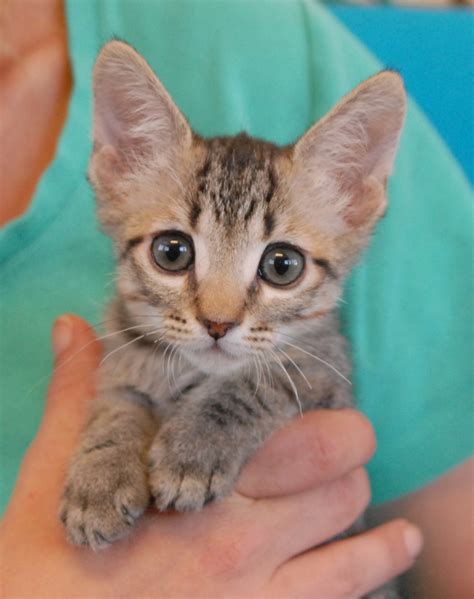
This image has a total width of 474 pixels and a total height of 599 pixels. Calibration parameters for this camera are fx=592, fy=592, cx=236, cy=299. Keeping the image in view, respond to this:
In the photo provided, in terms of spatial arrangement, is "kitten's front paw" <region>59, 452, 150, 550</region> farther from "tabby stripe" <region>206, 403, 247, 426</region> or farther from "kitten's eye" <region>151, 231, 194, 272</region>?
"kitten's eye" <region>151, 231, 194, 272</region>

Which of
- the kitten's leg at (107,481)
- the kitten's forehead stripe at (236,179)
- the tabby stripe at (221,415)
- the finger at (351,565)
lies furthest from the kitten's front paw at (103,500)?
the kitten's forehead stripe at (236,179)

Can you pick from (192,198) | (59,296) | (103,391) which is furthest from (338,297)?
(59,296)

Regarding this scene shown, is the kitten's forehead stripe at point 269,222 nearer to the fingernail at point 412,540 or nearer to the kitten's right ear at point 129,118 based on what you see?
the kitten's right ear at point 129,118

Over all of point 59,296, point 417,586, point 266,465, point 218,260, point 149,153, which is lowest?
point 417,586

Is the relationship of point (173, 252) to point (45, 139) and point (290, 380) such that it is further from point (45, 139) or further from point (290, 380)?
point (45, 139)

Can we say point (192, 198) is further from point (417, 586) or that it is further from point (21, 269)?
point (417, 586)
